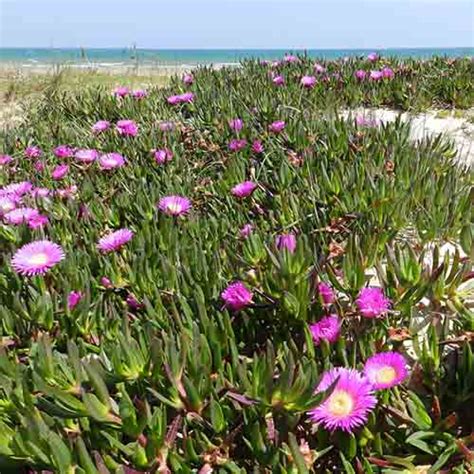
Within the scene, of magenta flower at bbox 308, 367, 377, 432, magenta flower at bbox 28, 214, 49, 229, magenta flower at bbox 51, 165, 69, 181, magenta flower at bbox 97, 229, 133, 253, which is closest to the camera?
magenta flower at bbox 308, 367, 377, 432

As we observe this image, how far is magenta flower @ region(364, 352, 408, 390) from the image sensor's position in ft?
3.57

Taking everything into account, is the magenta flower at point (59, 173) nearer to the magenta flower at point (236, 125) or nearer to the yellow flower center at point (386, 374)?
the magenta flower at point (236, 125)

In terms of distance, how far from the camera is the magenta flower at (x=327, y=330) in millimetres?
1256

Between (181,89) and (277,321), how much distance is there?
3.19 metres

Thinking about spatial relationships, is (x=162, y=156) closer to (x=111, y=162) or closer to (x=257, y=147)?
(x=111, y=162)

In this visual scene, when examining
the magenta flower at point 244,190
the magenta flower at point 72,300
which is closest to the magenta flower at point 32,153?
the magenta flower at point 244,190

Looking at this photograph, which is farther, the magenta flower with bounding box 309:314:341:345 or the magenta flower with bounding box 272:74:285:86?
the magenta flower with bounding box 272:74:285:86

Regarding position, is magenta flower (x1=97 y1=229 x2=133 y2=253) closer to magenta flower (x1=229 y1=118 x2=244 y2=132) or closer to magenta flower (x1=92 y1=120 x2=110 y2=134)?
magenta flower (x1=229 y1=118 x2=244 y2=132)

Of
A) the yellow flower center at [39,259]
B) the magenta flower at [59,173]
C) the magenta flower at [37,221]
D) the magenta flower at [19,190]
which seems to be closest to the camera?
the yellow flower center at [39,259]

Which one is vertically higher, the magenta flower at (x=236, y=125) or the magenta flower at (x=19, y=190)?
the magenta flower at (x=236, y=125)

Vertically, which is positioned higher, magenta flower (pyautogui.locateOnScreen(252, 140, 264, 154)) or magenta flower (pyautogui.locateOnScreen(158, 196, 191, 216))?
magenta flower (pyautogui.locateOnScreen(252, 140, 264, 154))

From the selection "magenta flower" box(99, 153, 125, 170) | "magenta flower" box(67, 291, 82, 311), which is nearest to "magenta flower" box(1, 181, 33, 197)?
"magenta flower" box(99, 153, 125, 170)

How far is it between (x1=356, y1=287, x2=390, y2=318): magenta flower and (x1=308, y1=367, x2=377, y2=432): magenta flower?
0.54 ft

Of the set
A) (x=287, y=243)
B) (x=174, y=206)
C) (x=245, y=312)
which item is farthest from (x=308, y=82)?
(x=245, y=312)
